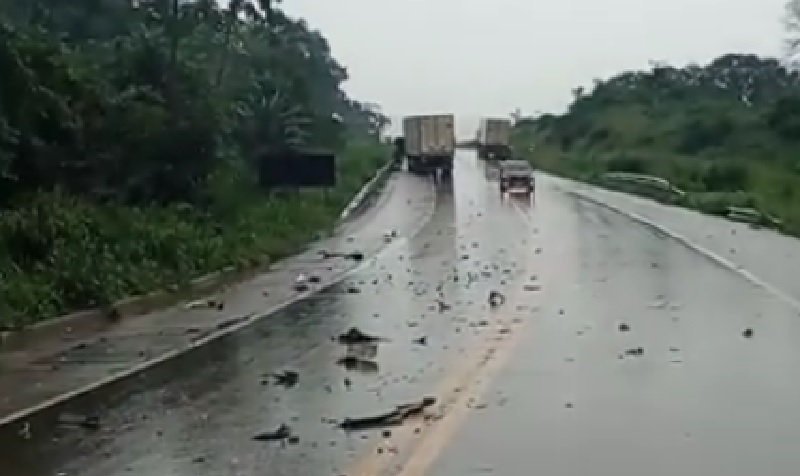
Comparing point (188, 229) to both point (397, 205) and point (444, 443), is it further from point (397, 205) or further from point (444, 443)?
point (397, 205)

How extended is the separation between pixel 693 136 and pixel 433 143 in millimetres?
21797

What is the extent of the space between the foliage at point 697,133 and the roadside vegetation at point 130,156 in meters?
14.1

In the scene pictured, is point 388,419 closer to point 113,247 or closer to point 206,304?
point 206,304

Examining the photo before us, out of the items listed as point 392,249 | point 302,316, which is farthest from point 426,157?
point 302,316

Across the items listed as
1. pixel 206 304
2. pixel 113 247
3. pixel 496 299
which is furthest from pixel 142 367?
pixel 113 247

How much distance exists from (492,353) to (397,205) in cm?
3808

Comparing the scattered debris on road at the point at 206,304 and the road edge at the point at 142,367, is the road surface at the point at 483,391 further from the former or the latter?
the scattered debris on road at the point at 206,304

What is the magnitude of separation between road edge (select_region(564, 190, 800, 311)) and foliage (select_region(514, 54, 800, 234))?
313 cm

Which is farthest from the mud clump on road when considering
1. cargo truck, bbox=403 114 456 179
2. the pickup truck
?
cargo truck, bbox=403 114 456 179

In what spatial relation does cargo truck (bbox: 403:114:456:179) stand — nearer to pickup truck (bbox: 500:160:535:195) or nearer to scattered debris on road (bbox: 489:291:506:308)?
pickup truck (bbox: 500:160:535:195)

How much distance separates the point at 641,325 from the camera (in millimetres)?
17375

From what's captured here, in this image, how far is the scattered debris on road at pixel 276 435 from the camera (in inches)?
415

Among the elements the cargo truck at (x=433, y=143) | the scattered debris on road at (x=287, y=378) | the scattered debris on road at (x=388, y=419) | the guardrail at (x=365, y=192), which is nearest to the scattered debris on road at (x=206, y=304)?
the scattered debris on road at (x=287, y=378)

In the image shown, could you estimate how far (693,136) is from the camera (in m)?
95.1
